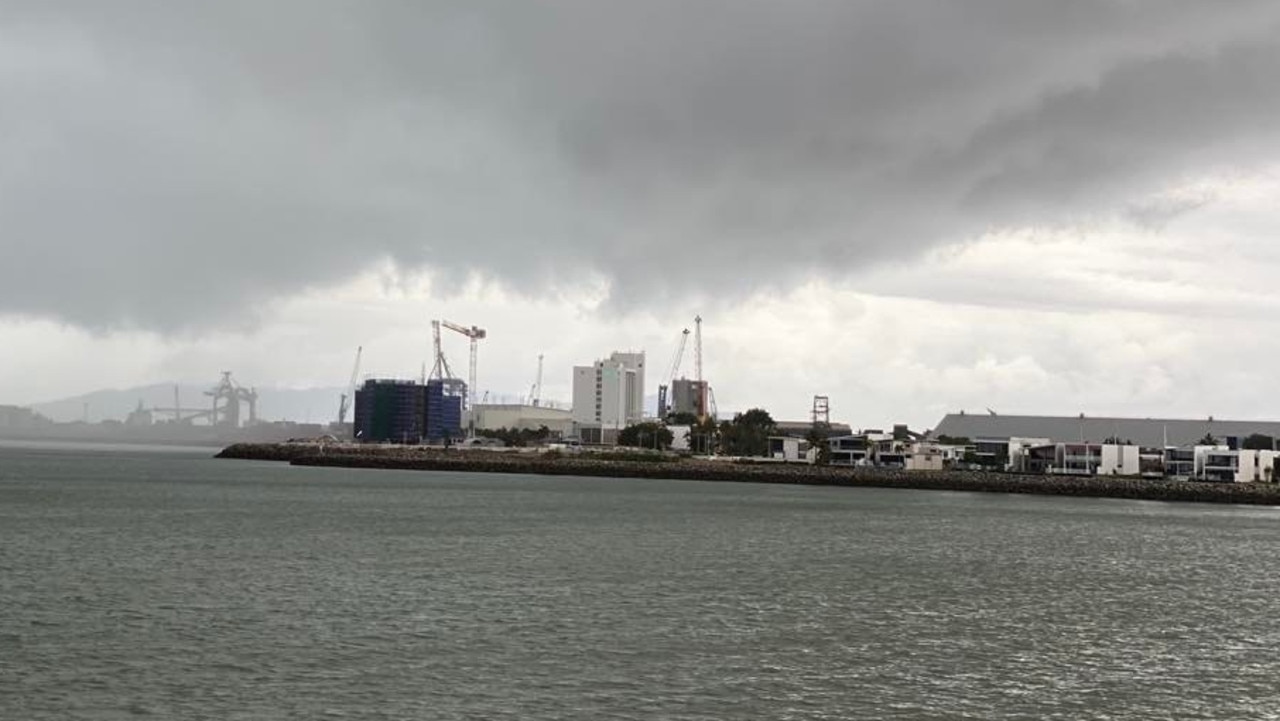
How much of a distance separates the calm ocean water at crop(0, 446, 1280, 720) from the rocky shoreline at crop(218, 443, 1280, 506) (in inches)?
2312

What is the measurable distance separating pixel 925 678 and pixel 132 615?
20.2 m

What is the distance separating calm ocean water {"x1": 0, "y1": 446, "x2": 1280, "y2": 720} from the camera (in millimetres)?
22547

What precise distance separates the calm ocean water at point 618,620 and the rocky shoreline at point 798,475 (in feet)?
193

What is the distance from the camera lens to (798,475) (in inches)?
5832

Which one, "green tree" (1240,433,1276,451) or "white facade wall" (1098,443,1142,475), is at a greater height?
"green tree" (1240,433,1276,451)

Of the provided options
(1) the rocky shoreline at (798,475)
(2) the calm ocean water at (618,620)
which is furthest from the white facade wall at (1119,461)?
(2) the calm ocean water at (618,620)

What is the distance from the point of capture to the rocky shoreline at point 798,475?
12369 cm

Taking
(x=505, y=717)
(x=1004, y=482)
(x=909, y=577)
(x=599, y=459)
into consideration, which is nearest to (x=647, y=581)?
(x=909, y=577)

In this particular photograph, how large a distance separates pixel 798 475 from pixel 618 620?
118544 mm

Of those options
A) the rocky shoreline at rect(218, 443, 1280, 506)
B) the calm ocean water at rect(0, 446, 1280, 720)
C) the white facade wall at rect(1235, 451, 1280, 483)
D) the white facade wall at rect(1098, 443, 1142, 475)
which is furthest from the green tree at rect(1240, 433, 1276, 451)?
the calm ocean water at rect(0, 446, 1280, 720)

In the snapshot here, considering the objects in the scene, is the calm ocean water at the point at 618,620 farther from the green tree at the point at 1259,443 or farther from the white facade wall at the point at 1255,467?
the green tree at the point at 1259,443

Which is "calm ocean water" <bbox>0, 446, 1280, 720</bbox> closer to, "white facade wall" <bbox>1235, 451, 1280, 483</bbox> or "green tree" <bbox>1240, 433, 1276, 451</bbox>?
"white facade wall" <bbox>1235, 451, 1280, 483</bbox>

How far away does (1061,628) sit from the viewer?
108 feet

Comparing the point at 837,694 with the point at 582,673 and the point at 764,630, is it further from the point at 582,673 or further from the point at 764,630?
the point at 764,630
